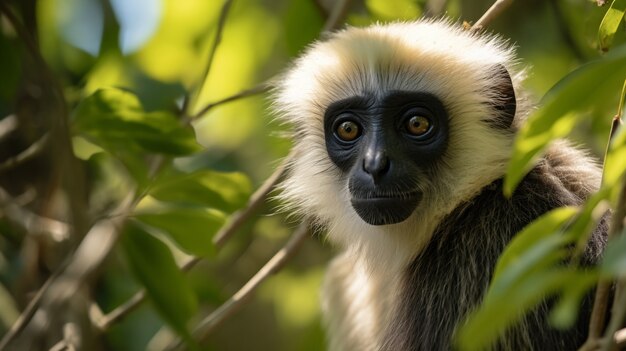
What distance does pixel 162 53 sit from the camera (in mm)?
6984

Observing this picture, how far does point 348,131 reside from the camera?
451 cm

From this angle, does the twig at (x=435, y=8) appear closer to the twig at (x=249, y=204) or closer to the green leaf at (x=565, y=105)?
the twig at (x=249, y=204)

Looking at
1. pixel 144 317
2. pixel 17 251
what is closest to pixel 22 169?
pixel 17 251

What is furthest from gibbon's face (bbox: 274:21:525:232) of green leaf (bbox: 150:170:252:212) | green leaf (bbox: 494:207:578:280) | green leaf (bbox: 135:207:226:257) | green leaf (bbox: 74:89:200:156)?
green leaf (bbox: 494:207:578:280)

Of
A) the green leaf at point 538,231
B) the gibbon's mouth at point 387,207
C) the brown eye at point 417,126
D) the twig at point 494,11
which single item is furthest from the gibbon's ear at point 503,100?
the green leaf at point 538,231

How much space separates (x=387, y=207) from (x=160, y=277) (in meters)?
1.02

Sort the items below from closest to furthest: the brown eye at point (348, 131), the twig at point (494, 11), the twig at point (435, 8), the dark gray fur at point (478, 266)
→ the dark gray fur at point (478, 266)
the twig at point (494, 11)
the brown eye at point (348, 131)
the twig at point (435, 8)

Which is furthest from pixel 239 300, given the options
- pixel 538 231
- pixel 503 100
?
pixel 538 231

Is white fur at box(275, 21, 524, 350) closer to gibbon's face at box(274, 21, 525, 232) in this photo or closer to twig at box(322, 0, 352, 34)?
gibbon's face at box(274, 21, 525, 232)

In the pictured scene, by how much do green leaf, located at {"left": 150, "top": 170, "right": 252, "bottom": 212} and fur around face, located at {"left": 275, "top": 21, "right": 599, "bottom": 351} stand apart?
75 centimetres

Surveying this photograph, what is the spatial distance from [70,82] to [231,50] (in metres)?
1.63

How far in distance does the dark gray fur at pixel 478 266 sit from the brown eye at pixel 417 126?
1.31 ft

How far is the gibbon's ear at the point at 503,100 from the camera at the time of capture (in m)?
4.39

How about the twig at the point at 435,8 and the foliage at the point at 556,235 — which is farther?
the twig at the point at 435,8
